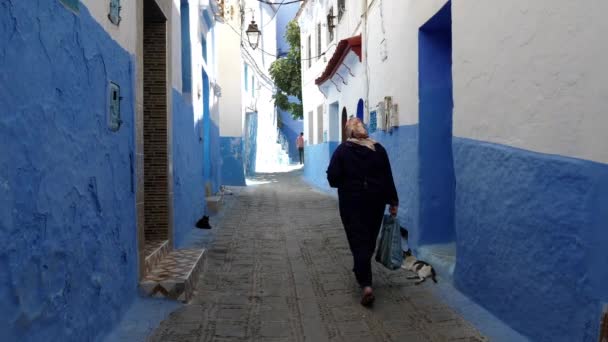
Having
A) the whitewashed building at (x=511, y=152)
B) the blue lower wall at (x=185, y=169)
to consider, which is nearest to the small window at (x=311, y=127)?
the blue lower wall at (x=185, y=169)

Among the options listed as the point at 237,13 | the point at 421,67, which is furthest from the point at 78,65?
the point at 237,13

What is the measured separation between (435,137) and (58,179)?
436cm

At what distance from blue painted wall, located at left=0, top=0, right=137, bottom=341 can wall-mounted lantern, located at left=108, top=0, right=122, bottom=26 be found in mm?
147

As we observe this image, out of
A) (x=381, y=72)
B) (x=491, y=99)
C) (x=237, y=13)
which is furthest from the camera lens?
(x=237, y=13)

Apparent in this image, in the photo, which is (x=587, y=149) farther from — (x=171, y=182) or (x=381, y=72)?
(x=381, y=72)

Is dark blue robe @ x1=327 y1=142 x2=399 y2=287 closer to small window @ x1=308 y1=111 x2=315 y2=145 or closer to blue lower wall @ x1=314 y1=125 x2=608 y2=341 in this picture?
blue lower wall @ x1=314 y1=125 x2=608 y2=341

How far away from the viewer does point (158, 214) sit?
19.7 feet

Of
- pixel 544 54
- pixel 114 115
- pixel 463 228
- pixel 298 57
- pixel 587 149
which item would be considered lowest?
pixel 463 228

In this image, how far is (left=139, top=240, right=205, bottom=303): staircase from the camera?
4.53m

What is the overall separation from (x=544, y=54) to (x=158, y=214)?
13.4ft

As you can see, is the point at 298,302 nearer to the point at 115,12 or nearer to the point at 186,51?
the point at 115,12

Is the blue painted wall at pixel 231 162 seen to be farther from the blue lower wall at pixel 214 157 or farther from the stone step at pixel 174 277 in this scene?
the stone step at pixel 174 277

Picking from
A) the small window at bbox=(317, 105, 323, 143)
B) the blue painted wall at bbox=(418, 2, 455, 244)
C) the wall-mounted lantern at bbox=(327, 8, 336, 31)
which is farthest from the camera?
the small window at bbox=(317, 105, 323, 143)

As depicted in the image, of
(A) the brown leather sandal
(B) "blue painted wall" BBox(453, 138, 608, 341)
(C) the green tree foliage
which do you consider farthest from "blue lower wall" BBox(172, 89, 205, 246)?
(C) the green tree foliage
